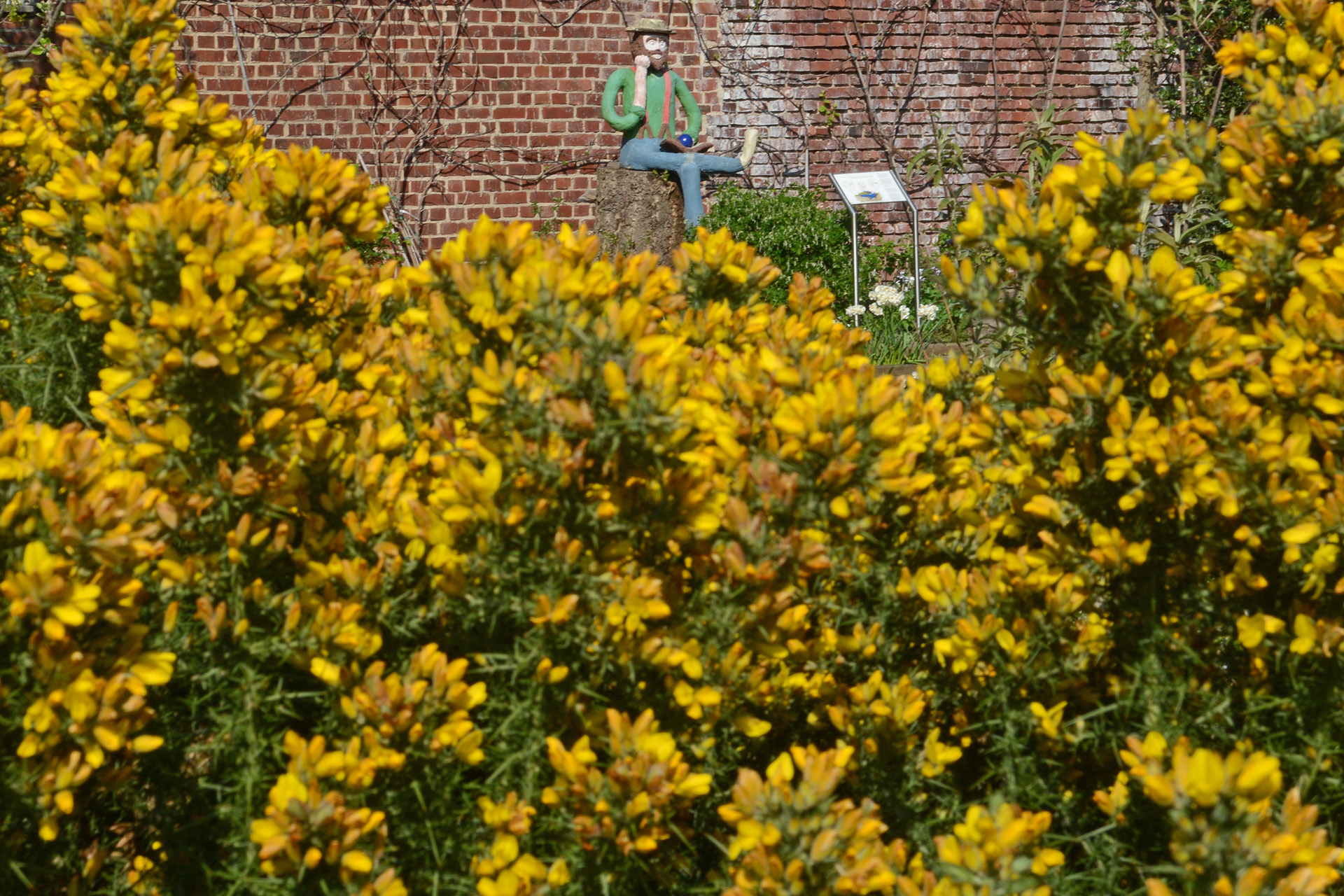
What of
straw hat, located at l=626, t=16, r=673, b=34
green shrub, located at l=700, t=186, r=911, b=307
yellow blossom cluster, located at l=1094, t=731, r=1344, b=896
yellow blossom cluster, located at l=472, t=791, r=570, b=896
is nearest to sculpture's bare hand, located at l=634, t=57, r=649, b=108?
straw hat, located at l=626, t=16, r=673, b=34

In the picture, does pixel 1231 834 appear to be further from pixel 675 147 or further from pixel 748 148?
Answer: pixel 748 148

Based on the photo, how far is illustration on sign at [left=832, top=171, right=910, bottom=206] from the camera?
281 inches

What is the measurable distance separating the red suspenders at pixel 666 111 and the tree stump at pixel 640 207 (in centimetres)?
27

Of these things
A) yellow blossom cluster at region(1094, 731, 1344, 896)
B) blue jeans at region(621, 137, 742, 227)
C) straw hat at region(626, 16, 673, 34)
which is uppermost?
straw hat at region(626, 16, 673, 34)

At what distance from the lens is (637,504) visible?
1299 millimetres

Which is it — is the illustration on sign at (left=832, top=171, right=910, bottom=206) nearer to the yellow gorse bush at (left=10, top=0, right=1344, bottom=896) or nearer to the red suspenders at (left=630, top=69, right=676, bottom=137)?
the red suspenders at (left=630, top=69, right=676, bottom=137)

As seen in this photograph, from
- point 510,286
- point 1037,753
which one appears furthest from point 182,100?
point 1037,753

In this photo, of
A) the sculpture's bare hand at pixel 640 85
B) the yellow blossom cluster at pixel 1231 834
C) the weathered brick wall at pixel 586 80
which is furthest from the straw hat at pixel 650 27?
the yellow blossom cluster at pixel 1231 834

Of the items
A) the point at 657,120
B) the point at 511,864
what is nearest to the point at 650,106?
the point at 657,120

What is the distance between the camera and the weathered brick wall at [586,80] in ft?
24.8

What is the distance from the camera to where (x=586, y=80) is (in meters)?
7.91

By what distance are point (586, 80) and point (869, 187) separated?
6.63ft

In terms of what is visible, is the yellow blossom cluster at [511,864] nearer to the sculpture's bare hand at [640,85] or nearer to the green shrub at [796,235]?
the green shrub at [796,235]

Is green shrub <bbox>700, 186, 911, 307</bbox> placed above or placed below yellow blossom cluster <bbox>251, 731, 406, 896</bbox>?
above
